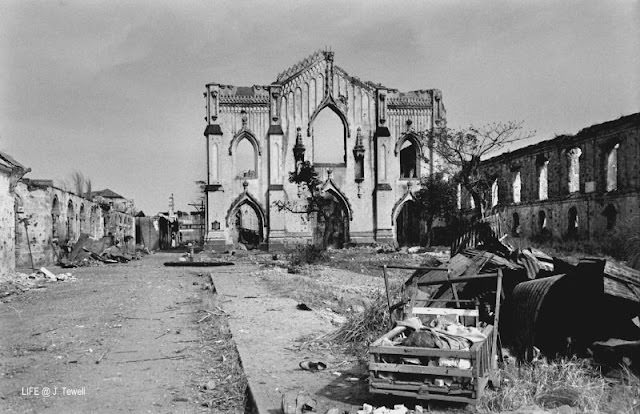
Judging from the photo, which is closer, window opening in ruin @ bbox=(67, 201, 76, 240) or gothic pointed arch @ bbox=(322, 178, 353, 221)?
window opening in ruin @ bbox=(67, 201, 76, 240)

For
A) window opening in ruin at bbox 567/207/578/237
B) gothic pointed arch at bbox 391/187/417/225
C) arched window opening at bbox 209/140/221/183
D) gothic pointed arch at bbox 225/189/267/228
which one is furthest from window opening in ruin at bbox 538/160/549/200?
arched window opening at bbox 209/140/221/183

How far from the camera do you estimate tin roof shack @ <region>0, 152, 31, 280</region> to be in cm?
1570

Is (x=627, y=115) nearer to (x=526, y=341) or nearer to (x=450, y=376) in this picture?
(x=526, y=341)

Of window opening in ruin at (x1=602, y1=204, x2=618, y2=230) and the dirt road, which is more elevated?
window opening in ruin at (x1=602, y1=204, x2=618, y2=230)

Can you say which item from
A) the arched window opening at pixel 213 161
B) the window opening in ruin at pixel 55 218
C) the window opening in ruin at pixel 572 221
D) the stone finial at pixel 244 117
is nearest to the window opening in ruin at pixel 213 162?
the arched window opening at pixel 213 161

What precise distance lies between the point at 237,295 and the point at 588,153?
21055 mm

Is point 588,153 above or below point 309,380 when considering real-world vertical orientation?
above

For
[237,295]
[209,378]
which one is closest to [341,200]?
[237,295]

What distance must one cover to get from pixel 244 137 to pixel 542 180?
693 inches

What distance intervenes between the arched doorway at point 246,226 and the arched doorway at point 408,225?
9460 mm

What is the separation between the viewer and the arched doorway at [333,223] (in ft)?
111

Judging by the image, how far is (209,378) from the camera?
20.0ft

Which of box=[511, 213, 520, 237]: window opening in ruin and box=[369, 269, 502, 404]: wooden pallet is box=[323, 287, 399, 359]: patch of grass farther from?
box=[511, 213, 520, 237]: window opening in ruin

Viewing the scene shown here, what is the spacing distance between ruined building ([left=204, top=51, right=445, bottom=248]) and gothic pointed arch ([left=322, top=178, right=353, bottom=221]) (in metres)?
0.06
